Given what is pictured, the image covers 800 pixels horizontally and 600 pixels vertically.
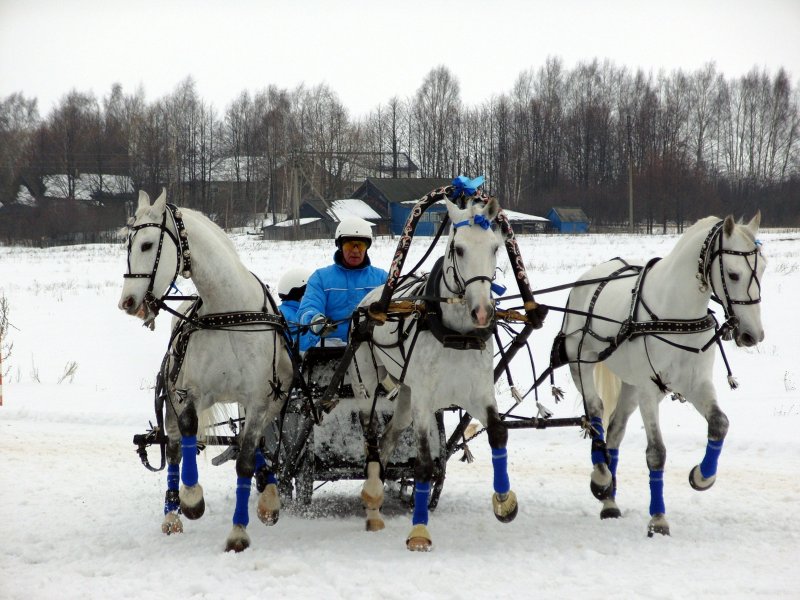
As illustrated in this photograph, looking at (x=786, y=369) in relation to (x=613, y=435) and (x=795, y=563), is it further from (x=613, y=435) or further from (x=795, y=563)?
(x=795, y=563)

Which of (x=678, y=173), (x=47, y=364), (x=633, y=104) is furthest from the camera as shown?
(x=633, y=104)

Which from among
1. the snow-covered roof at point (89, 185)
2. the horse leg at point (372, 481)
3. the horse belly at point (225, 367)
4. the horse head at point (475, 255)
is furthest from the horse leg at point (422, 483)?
the snow-covered roof at point (89, 185)

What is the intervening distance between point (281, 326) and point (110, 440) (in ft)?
13.9

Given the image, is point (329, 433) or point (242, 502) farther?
point (329, 433)

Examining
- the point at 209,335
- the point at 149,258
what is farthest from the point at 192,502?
the point at 149,258

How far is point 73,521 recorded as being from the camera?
6348mm

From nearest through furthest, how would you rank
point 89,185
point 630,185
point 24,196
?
point 630,185 < point 24,196 < point 89,185

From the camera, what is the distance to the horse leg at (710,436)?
5676mm

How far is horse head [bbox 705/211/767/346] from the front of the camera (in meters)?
5.51

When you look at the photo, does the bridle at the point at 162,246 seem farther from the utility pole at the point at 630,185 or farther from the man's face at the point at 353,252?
the utility pole at the point at 630,185

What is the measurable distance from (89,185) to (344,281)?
52973 millimetres

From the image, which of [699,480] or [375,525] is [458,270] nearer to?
[375,525]

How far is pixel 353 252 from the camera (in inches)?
274

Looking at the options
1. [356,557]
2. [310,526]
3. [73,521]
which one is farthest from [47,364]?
[356,557]
